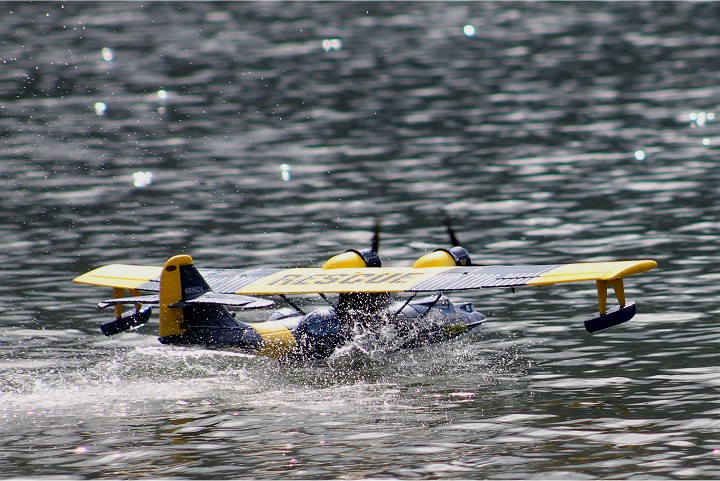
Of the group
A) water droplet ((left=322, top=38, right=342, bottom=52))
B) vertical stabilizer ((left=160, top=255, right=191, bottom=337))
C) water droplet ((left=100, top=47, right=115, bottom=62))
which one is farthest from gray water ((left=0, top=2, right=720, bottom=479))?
water droplet ((left=322, top=38, right=342, bottom=52))

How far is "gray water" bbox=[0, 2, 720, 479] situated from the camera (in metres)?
20.5

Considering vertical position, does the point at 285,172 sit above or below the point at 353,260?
above

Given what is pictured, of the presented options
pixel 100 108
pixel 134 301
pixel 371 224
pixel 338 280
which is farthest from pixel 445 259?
pixel 100 108

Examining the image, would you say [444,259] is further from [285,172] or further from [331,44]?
[331,44]

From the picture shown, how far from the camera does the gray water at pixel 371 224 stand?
20.5 metres

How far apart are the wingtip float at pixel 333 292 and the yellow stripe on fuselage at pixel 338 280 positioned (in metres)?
0.02

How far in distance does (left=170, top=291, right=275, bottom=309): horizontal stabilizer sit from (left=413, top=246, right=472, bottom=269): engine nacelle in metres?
4.42

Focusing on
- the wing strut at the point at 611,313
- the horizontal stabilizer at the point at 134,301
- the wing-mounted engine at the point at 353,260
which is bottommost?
the wing strut at the point at 611,313

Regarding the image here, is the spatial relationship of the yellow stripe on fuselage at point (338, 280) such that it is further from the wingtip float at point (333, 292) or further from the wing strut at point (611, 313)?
the wing strut at point (611, 313)

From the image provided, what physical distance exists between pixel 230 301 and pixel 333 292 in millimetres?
2274

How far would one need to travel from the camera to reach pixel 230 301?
23.4 metres

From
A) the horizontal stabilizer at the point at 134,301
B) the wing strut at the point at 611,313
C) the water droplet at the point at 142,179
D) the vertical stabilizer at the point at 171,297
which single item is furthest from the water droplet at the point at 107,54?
the wing strut at the point at 611,313

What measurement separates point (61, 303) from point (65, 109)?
3651cm

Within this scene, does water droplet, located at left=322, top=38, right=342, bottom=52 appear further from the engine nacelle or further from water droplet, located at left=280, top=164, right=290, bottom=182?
the engine nacelle
